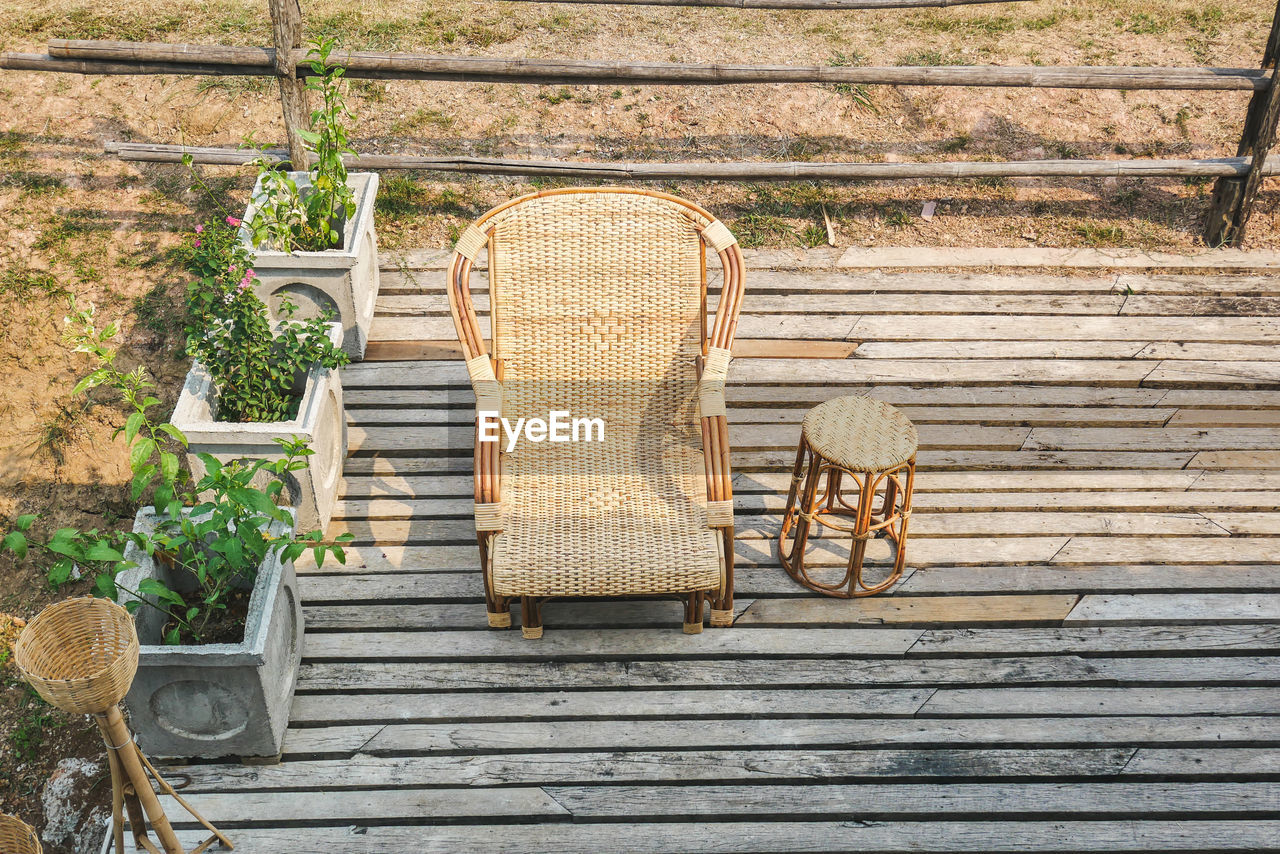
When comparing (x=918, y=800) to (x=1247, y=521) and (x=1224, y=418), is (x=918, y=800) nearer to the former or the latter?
(x=1247, y=521)

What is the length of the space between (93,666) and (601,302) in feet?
6.53

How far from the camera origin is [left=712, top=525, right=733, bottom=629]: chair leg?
123 inches

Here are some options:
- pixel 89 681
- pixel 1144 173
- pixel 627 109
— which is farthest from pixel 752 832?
pixel 627 109

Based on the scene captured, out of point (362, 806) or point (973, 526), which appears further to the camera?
point (973, 526)

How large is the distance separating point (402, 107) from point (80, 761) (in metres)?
3.61

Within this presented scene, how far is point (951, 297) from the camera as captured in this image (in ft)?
15.2

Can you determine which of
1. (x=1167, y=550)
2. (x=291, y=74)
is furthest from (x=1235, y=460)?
(x=291, y=74)

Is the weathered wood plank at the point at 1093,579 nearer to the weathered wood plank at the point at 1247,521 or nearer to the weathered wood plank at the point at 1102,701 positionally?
the weathered wood plank at the point at 1247,521

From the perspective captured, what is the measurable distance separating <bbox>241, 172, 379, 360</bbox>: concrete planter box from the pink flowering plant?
38 cm

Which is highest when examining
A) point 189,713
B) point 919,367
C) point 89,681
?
point 89,681

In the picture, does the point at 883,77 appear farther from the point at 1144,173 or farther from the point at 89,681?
the point at 89,681

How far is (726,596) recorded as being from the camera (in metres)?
3.24

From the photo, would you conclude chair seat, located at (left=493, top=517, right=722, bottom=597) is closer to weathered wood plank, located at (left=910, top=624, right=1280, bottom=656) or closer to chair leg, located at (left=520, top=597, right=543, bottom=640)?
chair leg, located at (left=520, top=597, right=543, bottom=640)

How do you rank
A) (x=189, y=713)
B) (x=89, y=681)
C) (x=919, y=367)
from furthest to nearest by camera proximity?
(x=919, y=367) → (x=189, y=713) → (x=89, y=681)
